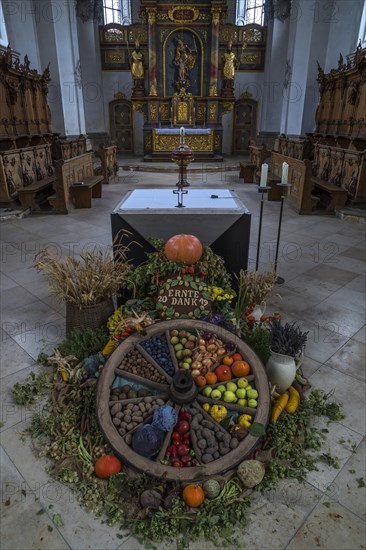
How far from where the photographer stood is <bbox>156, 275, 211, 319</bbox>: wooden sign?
10.2ft

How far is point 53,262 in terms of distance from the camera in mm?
3182

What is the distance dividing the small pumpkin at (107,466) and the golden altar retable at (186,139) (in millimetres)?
15145

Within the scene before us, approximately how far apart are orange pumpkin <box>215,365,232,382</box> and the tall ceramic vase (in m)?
0.36

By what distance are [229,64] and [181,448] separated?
58.9ft

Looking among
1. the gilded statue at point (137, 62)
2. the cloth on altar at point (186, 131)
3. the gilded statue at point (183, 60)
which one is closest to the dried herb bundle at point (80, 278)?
the cloth on altar at point (186, 131)

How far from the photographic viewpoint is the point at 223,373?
253cm

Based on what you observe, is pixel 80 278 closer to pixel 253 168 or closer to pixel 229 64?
pixel 253 168

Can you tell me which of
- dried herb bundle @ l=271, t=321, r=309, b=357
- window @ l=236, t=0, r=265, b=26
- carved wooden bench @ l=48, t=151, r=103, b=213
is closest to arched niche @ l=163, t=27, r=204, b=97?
window @ l=236, t=0, r=265, b=26

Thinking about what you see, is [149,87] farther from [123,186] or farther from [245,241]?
[245,241]

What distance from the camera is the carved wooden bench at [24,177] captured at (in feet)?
25.2

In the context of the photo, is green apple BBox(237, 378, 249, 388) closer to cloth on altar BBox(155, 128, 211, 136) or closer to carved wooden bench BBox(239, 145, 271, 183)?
carved wooden bench BBox(239, 145, 271, 183)

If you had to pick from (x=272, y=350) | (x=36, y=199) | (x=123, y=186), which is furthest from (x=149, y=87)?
(x=272, y=350)

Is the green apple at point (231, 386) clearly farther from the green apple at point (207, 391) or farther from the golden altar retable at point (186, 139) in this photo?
the golden altar retable at point (186, 139)

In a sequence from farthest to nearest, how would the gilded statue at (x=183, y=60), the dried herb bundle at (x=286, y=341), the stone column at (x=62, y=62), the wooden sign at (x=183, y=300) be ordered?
1. the gilded statue at (x=183, y=60)
2. the stone column at (x=62, y=62)
3. the wooden sign at (x=183, y=300)
4. the dried herb bundle at (x=286, y=341)
